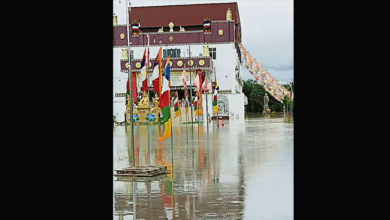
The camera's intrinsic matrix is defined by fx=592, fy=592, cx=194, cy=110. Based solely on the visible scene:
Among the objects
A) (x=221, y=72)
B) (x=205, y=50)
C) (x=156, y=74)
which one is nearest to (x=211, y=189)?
(x=156, y=74)

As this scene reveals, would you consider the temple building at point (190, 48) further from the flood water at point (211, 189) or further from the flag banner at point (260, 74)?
the flood water at point (211, 189)

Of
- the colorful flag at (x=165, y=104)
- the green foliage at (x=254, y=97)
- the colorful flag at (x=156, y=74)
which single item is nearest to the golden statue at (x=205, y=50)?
the green foliage at (x=254, y=97)

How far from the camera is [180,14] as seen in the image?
70.0m

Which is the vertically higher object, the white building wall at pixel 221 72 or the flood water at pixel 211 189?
the white building wall at pixel 221 72

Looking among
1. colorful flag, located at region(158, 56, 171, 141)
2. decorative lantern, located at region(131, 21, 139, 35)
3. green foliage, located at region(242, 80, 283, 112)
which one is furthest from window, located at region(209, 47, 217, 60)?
colorful flag, located at region(158, 56, 171, 141)

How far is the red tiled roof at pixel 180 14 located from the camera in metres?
69.0

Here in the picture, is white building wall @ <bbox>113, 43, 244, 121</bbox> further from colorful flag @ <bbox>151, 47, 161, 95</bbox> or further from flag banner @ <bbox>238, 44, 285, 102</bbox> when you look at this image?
colorful flag @ <bbox>151, 47, 161, 95</bbox>

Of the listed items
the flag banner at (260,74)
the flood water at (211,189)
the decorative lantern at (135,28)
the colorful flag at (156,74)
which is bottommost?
the flood water at (211,189)

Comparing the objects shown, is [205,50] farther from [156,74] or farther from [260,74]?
[156,74]

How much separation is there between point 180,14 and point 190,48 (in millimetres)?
7474

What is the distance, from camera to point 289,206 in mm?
9289

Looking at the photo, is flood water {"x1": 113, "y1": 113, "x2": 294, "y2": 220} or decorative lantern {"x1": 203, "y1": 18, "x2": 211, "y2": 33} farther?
decorative lantern {"x1": 203, "y1": 18, "x2": 211, "y2": 33}

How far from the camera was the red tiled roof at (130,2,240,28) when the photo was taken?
6900 cm
